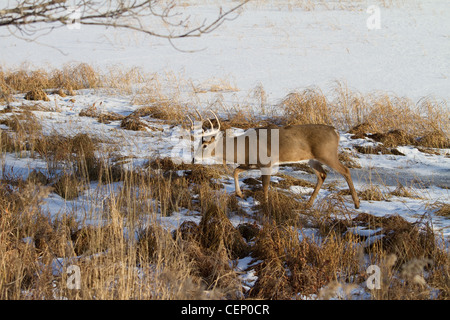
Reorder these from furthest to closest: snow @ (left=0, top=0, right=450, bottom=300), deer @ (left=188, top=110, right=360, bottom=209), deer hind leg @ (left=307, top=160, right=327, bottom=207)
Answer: snow @ (left=0, top=0, right=450, bottom=300) → deer @ (left=188, top=110, right=360, bottom=209) → deer hind leg @ (left=307, top=160, right=327, bottom=207)

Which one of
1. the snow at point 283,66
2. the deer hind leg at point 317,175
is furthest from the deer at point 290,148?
the snow at point 283,66

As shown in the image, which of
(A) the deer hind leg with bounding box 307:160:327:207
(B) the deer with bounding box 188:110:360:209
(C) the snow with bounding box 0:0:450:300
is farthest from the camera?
(C) the snow with bounding box 0:0:450:300

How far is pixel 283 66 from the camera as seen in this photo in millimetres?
17766

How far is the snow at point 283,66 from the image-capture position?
307 inches

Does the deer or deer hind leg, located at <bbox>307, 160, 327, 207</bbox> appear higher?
the deer

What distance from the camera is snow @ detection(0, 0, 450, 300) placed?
7.79 metres

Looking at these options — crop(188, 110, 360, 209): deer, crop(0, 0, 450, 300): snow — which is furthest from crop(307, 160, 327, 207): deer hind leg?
crop(0, 0, 450, 300): snow

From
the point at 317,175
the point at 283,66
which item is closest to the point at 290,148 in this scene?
the point at 317,175

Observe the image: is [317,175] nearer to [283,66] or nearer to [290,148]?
[290,148]

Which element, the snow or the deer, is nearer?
the deer

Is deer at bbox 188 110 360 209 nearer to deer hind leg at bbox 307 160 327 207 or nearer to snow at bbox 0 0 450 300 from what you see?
deer hind leg at bbox 307 160 327 207

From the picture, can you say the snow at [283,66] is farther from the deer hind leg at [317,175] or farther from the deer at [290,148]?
the deer at [290,148]

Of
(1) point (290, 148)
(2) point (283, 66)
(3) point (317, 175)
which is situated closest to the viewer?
(1) point (290, 148)

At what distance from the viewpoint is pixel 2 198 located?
6.10 m
